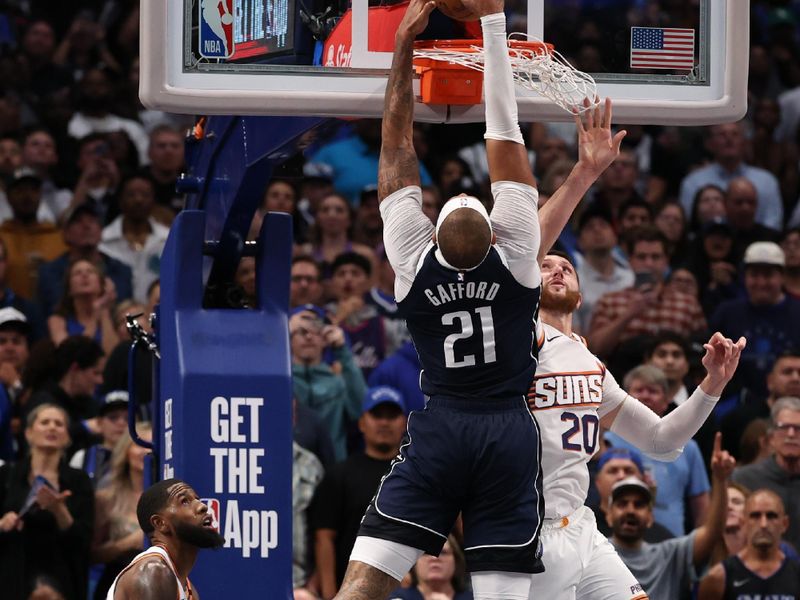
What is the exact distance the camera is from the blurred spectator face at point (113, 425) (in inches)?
444

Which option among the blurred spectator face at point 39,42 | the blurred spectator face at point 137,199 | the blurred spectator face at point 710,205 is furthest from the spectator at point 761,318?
the blurred spectator face at point 39,42

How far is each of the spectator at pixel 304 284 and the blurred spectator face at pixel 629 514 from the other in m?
3.18

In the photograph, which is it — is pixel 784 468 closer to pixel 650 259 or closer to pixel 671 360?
pixel 671 360

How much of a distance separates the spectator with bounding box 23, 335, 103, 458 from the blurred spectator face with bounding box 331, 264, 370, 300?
1.93 m

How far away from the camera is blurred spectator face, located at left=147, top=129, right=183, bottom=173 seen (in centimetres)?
1477

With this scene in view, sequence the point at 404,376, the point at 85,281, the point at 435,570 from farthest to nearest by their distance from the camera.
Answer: the point at 85,281, the point at 404,376, the point at 435,570

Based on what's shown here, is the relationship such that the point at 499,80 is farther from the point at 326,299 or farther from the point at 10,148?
the point at 10,148

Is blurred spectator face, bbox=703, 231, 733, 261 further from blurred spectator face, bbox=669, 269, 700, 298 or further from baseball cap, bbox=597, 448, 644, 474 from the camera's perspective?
baseball cap, bbox=597, 448, 644, 474

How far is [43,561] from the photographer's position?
10.3 m

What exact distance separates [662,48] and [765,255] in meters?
5.80

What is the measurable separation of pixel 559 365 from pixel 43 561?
4.02m

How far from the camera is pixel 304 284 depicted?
12.5m

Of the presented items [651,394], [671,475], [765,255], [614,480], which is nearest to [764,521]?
[614,480]

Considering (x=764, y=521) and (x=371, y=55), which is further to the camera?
(x=764, y=521)
